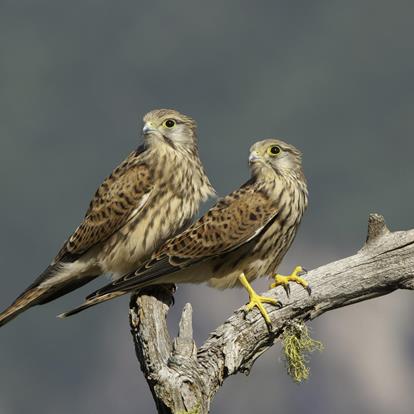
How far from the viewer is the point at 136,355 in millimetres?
6598

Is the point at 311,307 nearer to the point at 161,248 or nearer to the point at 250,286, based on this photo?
the point at 250,286

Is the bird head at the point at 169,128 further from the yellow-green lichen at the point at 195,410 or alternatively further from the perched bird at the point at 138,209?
the yellow-green lichen at the point at 195,410

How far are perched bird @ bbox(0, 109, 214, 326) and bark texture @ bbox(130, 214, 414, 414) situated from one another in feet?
2.07

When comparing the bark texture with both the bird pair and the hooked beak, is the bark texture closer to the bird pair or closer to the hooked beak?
the bird pair

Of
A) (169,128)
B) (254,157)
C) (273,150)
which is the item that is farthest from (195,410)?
(169,128)

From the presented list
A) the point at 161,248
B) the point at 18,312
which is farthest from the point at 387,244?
the point at 18,312

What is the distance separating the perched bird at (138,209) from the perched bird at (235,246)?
0.28 metres

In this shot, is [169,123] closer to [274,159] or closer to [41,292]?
[274,159]

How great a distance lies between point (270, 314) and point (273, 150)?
142 centimetres

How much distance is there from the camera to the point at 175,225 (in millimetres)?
7141

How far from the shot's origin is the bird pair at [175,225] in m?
6.76

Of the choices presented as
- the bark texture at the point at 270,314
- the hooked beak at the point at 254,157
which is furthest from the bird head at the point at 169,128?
the bark texture at the point at 270,314

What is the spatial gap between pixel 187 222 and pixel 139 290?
708mm

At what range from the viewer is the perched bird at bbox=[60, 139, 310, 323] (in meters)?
6.64
